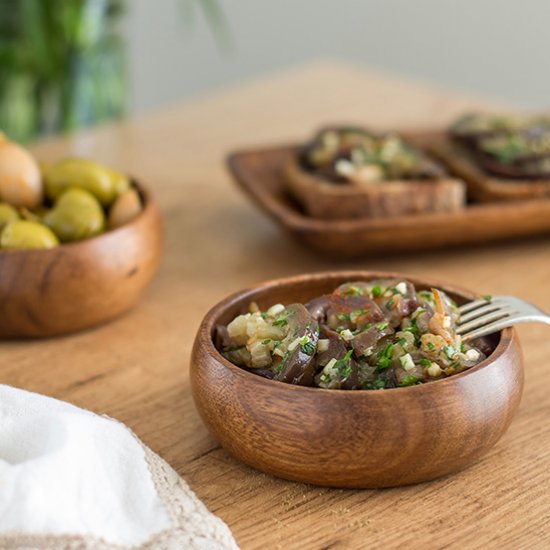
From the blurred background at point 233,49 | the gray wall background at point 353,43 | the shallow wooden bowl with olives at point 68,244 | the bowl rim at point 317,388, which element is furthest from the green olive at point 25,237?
Result: the gray wall background at point 353,43

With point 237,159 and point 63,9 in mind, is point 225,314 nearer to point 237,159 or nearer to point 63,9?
point 237,159

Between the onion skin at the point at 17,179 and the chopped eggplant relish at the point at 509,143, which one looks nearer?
the onion skin at the point at 17,179

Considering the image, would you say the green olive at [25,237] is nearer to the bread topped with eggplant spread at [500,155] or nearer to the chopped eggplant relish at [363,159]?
the chopped eggplant relish at [363,159]

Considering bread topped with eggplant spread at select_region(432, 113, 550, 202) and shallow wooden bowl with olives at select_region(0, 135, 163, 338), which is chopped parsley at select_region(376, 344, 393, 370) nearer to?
shallow wooden bowl with olives at select_region(0, 135, 163, 338)

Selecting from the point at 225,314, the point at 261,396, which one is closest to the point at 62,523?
the point at 261,396

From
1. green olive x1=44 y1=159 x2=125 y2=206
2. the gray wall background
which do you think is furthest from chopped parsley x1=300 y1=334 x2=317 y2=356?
the gray wall background

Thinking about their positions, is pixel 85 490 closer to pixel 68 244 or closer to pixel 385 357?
pixel 385 357
